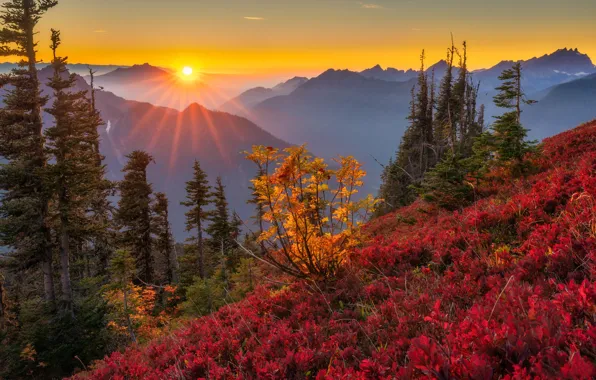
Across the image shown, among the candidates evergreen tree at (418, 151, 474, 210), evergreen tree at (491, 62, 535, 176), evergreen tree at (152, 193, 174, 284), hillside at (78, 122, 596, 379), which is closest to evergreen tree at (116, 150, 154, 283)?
evergreen tree at (152, 193, 174, 284)

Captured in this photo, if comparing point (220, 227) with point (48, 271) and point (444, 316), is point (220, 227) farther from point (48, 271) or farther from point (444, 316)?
point (444, 316)

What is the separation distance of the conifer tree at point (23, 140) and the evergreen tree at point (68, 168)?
69 centimetres

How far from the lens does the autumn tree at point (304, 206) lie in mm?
6370

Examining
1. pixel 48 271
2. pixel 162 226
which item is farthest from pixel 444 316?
pixel 162 226

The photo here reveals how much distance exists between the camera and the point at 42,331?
52.3ft

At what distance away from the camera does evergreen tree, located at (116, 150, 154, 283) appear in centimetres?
2775

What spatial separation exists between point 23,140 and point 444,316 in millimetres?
21375

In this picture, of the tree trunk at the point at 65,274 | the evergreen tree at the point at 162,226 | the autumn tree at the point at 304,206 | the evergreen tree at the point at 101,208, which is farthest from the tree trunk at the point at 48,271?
the autumn tree at the point at 304,206

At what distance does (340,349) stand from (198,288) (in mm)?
15984

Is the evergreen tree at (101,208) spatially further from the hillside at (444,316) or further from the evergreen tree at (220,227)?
the hillside at (444,316)

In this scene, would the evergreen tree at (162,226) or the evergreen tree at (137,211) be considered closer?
the evergreen tree at (137,211)

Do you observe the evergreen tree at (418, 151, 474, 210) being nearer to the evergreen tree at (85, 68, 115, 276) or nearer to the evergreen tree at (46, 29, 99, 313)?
the evergreen tree at (46, 29, 99, 313)

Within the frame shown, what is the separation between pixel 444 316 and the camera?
142 inches

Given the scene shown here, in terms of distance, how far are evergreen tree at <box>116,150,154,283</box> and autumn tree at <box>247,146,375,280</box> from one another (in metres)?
24.7
